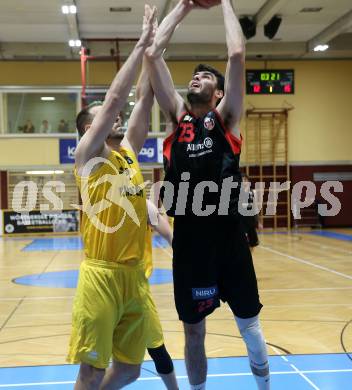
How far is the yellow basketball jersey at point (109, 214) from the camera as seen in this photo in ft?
10.4

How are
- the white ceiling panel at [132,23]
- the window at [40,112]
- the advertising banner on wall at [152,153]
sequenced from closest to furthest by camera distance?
the white ceiling panel at [132,23]
the advertising banner on wall at [152,153]
the window at [40,112]

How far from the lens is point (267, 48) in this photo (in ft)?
68.6

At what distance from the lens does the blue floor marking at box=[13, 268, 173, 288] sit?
9.59 metres

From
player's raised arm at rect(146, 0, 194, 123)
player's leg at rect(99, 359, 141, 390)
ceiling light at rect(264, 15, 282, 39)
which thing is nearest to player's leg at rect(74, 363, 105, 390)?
player's leg at rect(99, 359, 141, 390)

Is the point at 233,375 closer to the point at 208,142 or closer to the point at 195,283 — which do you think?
the point at 195,283

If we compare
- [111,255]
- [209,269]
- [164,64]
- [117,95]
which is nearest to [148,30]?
[117,95]

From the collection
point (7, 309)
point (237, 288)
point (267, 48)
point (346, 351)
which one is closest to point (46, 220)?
point (267, 48)

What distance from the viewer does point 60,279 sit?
10062 mm

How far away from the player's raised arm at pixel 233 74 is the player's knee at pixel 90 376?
64.3 inches

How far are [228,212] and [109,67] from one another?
18.9 metres

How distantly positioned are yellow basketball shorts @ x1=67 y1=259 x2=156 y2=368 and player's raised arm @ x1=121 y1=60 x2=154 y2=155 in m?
0.90

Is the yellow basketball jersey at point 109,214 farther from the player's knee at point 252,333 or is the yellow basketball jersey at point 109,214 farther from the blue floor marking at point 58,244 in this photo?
the blue floor marking at point 58,244

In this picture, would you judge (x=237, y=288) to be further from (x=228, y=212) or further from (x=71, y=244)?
(x=71, y=244)

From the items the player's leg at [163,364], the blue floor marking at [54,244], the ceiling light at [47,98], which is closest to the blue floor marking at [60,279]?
the blue floor marking at [54,244]
